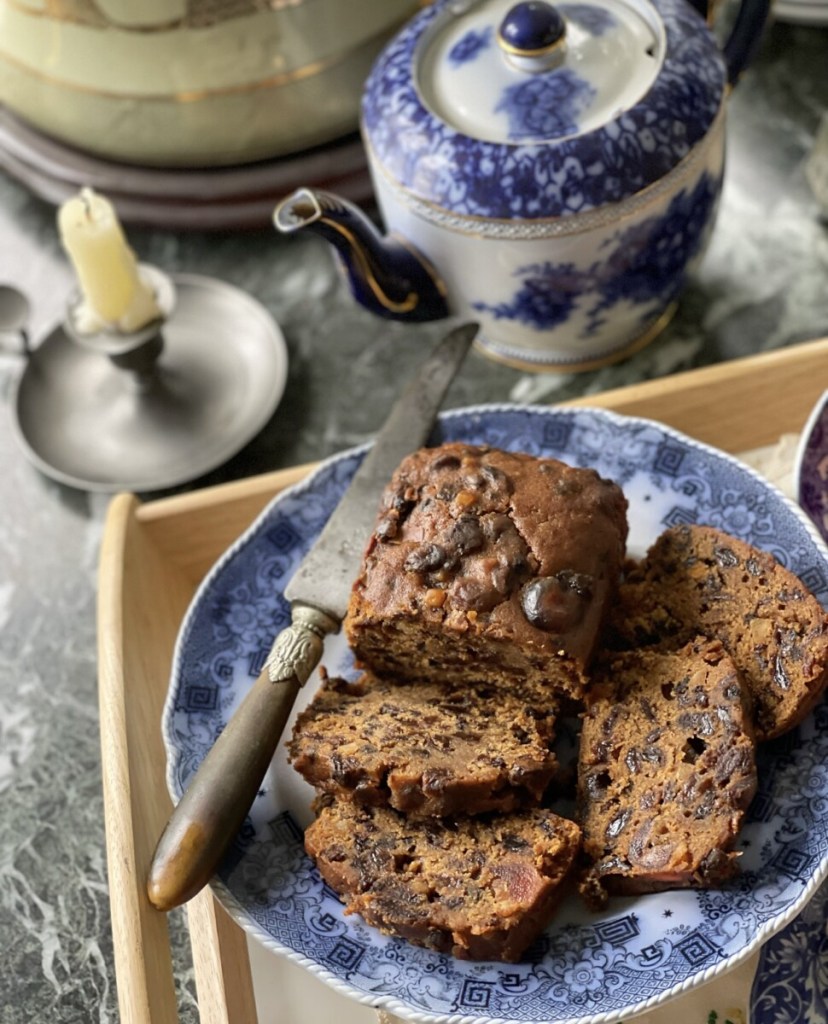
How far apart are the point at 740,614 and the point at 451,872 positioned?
47 centimetres

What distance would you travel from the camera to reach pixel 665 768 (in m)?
1.35

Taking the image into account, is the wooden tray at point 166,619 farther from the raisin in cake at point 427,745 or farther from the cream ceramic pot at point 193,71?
the cream ceramic pot at point 193,71

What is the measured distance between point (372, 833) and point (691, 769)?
0.37 metres

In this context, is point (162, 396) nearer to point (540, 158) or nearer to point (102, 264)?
point (102, 264)

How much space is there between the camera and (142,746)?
1519mm

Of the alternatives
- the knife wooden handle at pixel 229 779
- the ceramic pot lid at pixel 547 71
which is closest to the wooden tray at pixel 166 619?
the knife wooden handle at pixel 229 779

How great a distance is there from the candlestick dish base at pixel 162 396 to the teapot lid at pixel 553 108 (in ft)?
1.80

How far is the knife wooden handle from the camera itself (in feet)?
4.23

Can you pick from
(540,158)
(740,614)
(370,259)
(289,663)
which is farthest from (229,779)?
(540,158)

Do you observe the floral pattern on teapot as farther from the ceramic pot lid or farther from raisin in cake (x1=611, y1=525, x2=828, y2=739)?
raisin in cake (x1=611, y1=525, x2=828, y2=739)

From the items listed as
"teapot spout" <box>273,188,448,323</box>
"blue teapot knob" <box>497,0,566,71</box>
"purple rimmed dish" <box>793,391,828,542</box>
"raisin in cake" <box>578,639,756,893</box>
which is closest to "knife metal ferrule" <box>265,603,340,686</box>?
"raisin in cake" <box>578,639,756,893</box>

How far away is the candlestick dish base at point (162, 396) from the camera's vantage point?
203 centimetres

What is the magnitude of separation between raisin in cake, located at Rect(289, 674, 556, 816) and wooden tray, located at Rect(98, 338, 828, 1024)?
210 millimetres

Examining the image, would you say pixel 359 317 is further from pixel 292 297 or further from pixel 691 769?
pixel 691 769
